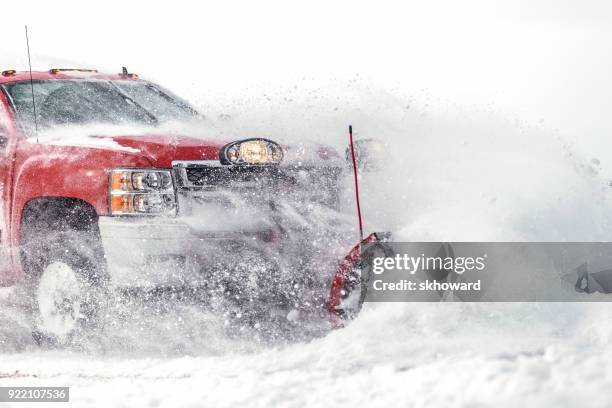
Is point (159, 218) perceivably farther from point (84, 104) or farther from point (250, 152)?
point (84, 104)

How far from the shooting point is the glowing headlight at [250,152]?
4.67m

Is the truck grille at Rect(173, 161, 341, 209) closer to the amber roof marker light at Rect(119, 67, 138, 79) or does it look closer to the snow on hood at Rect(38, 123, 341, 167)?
the snow on hood at Rect(38, 123, 341, 167)

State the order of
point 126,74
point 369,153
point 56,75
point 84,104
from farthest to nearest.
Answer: point 126,74, point 56,75, point 84,104, point 369,153

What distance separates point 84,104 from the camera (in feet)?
18.7

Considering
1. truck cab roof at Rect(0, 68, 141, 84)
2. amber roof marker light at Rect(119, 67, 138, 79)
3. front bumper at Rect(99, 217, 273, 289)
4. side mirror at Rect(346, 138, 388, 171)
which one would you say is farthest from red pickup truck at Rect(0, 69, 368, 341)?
amber roof marker light at Rect(119, 67, 138, 79)

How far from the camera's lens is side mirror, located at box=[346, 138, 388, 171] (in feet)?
17.6

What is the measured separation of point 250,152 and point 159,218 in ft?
1.94

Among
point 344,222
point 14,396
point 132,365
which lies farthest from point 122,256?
point 344,222

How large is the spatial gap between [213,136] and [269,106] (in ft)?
3.26

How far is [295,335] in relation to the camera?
15.3ft

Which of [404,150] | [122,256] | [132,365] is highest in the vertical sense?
[404,150]

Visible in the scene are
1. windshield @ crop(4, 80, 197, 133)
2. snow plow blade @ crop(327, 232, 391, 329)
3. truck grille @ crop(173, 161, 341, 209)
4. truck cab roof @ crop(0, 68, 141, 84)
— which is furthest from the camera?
truck cab roof @ crop(0, 68, 141, 84)

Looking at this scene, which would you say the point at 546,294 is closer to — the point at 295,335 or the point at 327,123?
the point at 295,335

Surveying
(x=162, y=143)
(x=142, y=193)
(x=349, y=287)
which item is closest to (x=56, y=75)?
(x=162, y=143)
